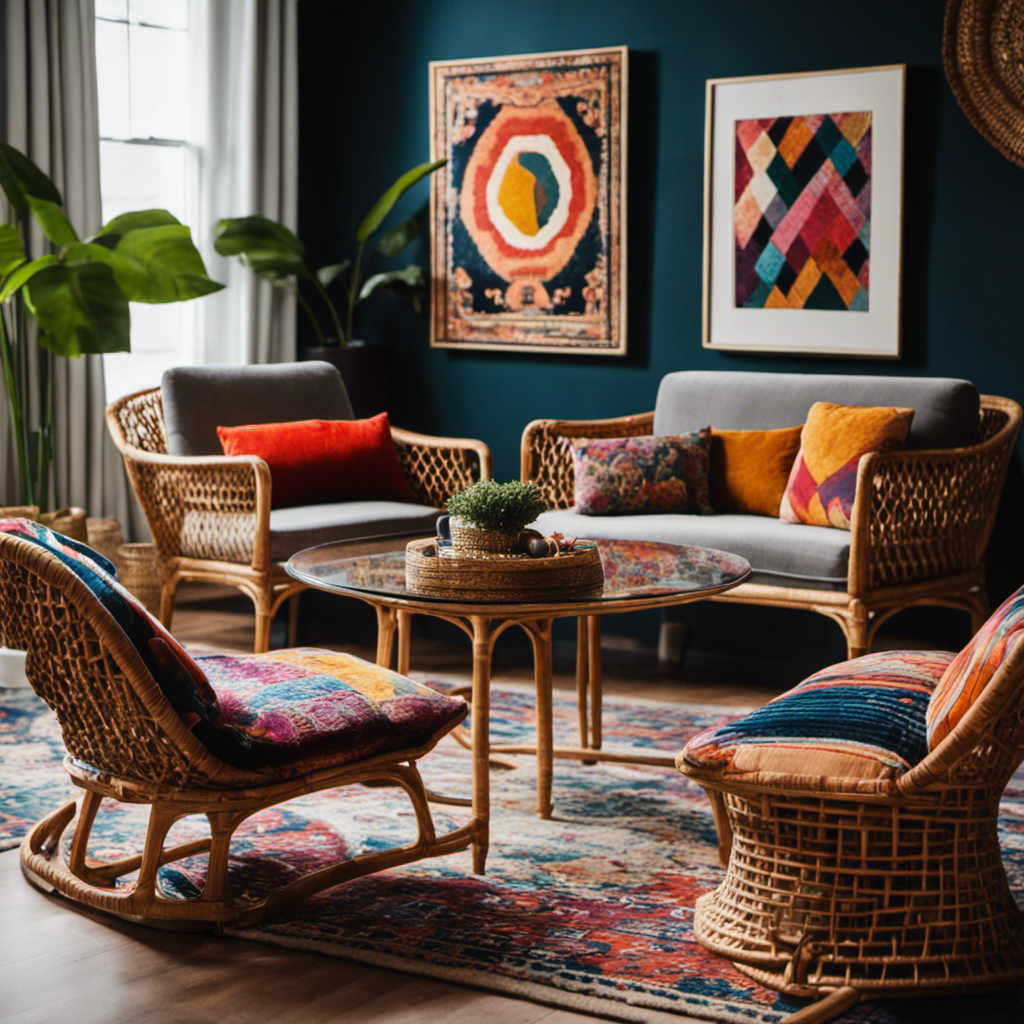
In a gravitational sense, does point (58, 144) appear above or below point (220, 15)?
below

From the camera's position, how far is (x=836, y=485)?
407 cm

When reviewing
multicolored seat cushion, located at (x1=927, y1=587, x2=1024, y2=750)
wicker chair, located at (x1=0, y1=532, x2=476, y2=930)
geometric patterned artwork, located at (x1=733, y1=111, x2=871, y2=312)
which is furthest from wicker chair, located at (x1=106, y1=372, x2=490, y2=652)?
multicolored seat cushion, located at (x1=927, y1=587, x2=1024, y2=750)

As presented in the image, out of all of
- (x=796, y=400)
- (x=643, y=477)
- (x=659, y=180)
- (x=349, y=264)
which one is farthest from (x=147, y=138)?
(x=796, y=400)

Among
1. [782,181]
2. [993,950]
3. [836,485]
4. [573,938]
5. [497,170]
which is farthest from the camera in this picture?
[497,170]

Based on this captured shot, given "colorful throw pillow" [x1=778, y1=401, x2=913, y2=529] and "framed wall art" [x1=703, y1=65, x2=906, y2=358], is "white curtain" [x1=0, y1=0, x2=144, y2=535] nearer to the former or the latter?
"framed wall art" [x1=703, y1=65, x2=906, y2=358]

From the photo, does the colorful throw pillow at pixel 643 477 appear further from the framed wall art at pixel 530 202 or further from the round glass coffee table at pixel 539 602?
the round glass coffee table at pixel 539 602

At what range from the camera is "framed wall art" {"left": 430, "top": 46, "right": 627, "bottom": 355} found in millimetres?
5074

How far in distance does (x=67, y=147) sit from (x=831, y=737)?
3.64m

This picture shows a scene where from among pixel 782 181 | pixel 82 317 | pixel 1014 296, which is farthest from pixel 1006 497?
pixel 82 317

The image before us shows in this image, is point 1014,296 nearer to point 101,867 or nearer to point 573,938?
point 573,938

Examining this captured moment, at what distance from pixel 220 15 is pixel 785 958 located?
429 centimetres

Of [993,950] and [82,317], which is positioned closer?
[993,950]

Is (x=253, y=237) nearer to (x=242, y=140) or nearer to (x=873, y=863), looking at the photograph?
(x=242, y=140)

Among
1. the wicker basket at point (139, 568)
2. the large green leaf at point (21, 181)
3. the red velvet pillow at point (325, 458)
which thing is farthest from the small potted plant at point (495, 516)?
the wicker basket at point (139, 568)
